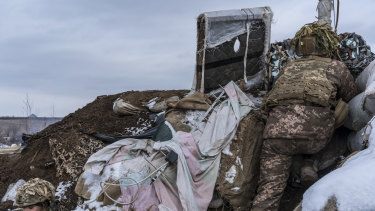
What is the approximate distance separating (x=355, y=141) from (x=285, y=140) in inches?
32.2

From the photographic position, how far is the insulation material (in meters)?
5.04

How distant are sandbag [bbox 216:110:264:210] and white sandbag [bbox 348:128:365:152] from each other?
872mm

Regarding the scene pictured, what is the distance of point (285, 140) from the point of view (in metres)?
3.46

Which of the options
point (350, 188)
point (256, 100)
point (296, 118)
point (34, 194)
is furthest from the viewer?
point (256, 100)

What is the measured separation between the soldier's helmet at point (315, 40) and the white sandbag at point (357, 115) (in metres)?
0.59

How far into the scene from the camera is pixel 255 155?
3893 mm

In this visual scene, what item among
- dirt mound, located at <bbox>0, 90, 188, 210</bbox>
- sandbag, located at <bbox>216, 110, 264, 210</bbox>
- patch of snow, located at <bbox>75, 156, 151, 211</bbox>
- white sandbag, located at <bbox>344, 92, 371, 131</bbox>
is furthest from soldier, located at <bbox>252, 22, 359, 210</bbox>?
dirt mound, located at <bbox>0, 90, 188, 210</bbox>

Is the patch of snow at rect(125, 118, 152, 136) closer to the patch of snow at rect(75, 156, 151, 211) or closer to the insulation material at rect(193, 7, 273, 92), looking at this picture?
the insulation material at rect(193, 7, 273, 92)

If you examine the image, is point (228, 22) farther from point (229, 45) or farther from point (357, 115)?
point (357, 115)

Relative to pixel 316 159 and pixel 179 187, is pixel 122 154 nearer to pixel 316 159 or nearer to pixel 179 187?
pixel 179 187

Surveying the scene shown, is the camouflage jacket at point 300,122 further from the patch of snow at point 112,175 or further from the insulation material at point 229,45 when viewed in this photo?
the insulation material at point 229,45

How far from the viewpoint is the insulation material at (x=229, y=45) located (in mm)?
5039

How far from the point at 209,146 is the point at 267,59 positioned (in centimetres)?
173

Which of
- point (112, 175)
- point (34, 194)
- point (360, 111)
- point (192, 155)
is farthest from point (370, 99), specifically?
point (34, 194)
